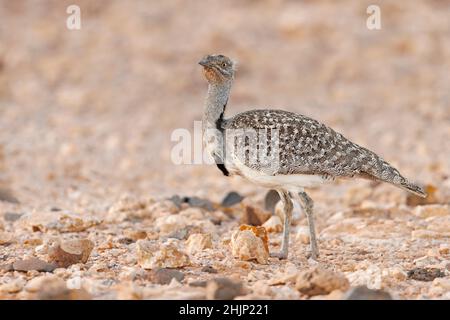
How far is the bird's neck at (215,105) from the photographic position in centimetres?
608

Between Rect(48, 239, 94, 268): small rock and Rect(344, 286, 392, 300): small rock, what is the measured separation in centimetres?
194

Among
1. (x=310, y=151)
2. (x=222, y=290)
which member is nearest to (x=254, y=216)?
(x=310, y=151)

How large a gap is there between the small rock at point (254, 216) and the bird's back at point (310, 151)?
1.33m

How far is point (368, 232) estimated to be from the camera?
6590 mm

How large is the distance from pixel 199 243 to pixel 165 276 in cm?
97

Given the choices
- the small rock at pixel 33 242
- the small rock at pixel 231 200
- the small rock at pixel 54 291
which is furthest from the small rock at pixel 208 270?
the small rock at pixel 231 200

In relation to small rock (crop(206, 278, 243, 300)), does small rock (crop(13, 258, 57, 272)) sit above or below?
above

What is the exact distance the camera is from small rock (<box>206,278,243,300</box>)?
4.43 metres

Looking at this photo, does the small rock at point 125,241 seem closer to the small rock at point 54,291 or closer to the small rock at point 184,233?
the small rock at point 184,233

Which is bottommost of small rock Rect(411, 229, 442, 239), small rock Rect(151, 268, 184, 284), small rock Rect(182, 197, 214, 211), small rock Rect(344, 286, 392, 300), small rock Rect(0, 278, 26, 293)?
small rock Rect(344, 286, 392, 300)

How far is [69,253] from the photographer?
5383 mm

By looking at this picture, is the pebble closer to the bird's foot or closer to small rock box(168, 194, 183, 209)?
the bird's foot

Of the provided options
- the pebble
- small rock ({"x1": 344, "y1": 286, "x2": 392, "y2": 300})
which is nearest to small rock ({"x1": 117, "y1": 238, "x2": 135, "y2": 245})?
the pebble

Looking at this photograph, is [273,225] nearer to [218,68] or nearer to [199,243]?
[199,243]
